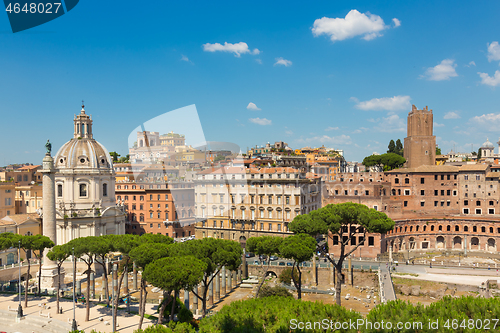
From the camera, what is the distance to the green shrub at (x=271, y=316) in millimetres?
16500

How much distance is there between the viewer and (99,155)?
5191cm

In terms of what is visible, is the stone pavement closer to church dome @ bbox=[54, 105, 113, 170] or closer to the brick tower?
church dome @ bbox=[54, 105, 113, 170]

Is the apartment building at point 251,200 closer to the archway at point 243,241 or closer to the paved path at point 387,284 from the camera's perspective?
the archway at point 243,241

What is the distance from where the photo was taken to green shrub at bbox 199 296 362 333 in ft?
54.1

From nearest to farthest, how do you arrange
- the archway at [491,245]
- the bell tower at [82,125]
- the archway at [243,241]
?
the bell tower at [82,125] → the archway at [243,241] → the archway at [491,245]

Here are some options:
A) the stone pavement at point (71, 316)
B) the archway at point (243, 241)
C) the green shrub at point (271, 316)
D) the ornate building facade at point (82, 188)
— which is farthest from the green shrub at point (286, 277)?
the green shrub at point (271, 316)

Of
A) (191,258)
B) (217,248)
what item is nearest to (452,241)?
(217,248)

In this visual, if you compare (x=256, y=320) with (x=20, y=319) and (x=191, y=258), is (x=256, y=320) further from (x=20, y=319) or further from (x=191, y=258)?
(x=20, y=319)

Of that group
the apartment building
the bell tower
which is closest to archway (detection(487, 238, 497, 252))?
the apartment building

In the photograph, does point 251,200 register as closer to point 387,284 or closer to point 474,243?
point 387,284

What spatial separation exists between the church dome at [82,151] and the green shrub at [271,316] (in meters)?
37.7

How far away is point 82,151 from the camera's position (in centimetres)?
5078

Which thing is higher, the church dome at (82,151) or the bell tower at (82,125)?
the bell tower at (82,125)

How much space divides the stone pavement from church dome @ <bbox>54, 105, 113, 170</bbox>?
18648mm
